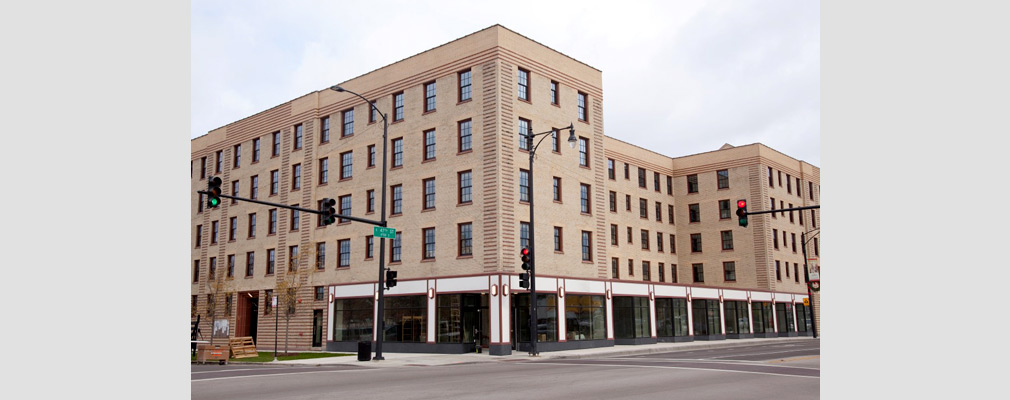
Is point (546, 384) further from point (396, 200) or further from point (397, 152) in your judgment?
point (397, 152)

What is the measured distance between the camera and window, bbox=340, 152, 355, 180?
46.3m

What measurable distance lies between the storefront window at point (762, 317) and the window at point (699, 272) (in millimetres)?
6858

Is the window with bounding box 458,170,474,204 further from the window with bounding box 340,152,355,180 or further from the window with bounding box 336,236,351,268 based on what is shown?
the window with bounding box 336,236,351,268

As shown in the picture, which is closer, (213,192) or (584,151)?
(213,192)

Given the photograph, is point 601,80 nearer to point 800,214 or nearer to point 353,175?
point 353,175

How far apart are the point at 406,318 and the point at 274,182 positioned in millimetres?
18254

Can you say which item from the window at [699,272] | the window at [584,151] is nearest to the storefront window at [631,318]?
the window at [584,151]

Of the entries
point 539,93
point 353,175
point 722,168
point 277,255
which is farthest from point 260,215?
point 722,168

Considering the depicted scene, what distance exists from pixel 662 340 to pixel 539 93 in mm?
18861

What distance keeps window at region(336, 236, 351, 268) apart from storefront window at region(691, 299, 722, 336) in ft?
79.8

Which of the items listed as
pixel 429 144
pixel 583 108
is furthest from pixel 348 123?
pixel 583 108

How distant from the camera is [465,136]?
4041 cm

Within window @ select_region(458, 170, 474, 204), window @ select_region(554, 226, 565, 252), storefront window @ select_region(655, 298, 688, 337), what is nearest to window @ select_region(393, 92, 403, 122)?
window @ select_region(458, 170, 474, 204)

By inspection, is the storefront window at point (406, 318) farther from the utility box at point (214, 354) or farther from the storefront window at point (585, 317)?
the utility box at point (214, 354)
